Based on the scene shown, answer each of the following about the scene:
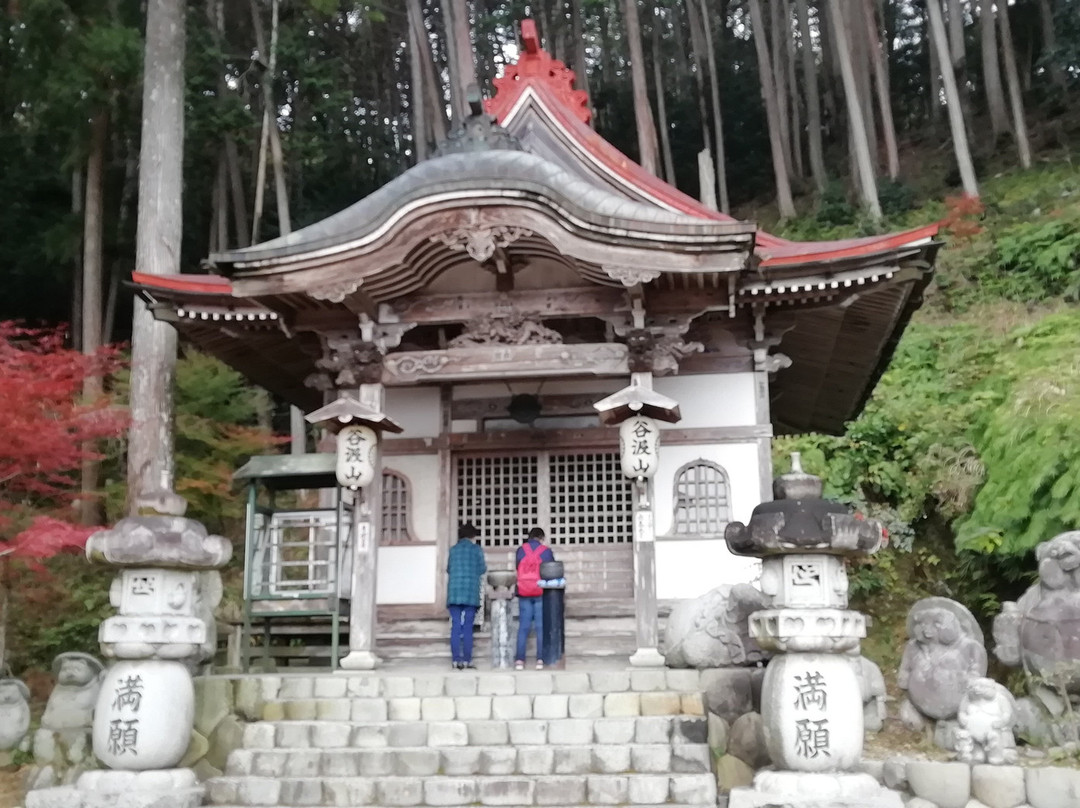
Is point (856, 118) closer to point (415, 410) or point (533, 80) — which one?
point (533, 80)

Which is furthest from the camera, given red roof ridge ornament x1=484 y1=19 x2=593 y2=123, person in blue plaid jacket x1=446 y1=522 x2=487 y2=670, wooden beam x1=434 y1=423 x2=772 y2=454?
red roof ridge ornament x1=484 y1=19 x2=593 y2=123

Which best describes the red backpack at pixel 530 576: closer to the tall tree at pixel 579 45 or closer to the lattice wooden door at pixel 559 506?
the lattice wooden door at pixel 559 506

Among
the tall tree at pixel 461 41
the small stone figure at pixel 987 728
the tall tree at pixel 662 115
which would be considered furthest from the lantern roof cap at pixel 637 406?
the tall tree at pixel 662 115

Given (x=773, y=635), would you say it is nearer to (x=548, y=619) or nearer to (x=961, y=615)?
(x=961, y=615)

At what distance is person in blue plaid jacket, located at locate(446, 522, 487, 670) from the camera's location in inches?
352

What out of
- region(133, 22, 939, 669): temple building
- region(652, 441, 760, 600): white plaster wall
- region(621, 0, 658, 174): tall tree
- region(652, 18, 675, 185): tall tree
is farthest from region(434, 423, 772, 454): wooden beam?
region(652, 18, 675, 185): tall tree

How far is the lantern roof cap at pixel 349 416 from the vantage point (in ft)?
28.9

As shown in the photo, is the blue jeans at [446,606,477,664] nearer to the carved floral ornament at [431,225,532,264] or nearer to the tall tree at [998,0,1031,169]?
the carved floral ornament at [431,225,532,264]

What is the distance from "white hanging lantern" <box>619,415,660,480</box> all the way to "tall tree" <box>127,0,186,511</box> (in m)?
7.18

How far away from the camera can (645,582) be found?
8.55 meters

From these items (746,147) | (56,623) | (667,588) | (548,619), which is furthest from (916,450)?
(746,147)

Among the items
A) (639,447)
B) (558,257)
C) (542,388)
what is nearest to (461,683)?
(639,447)

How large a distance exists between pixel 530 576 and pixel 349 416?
2252 millimetres

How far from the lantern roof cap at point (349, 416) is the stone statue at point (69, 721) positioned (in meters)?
2.87
